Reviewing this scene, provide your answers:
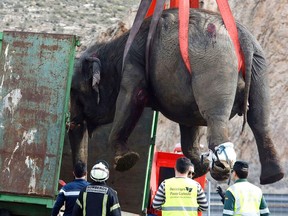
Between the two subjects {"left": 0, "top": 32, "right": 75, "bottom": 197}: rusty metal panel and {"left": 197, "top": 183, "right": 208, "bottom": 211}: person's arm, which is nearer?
{"left": 197, "top": 183, "right": 208, "bottom": 211}: person's arm

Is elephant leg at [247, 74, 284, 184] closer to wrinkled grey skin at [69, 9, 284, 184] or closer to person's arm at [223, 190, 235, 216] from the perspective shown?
wrinkled grey skin at [69, 9, 284, 184]

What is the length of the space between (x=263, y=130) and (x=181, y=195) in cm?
156

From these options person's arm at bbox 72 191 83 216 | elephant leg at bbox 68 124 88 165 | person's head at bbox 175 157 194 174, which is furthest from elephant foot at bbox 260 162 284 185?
elephant leg at bbox 68 124 88 165

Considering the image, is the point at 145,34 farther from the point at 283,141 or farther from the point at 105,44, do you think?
the point at 283,141

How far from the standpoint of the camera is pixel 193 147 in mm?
13477

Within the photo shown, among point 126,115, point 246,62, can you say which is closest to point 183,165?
point 246,62

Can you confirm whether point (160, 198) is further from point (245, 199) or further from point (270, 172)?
point (270, 172)

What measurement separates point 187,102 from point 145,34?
105 centimetres

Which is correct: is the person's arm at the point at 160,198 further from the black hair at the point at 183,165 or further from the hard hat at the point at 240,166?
the hard hat at the point at 240,166

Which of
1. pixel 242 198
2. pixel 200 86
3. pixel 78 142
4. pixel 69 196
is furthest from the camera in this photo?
pixel 78 142

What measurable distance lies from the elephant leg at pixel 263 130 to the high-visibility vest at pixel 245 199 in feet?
2.97

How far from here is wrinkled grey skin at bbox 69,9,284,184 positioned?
11.1 meters

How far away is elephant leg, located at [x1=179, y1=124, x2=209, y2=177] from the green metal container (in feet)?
6.54

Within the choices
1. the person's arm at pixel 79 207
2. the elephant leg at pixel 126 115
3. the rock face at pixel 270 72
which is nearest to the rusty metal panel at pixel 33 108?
the elephant leg at pixel 126 115
